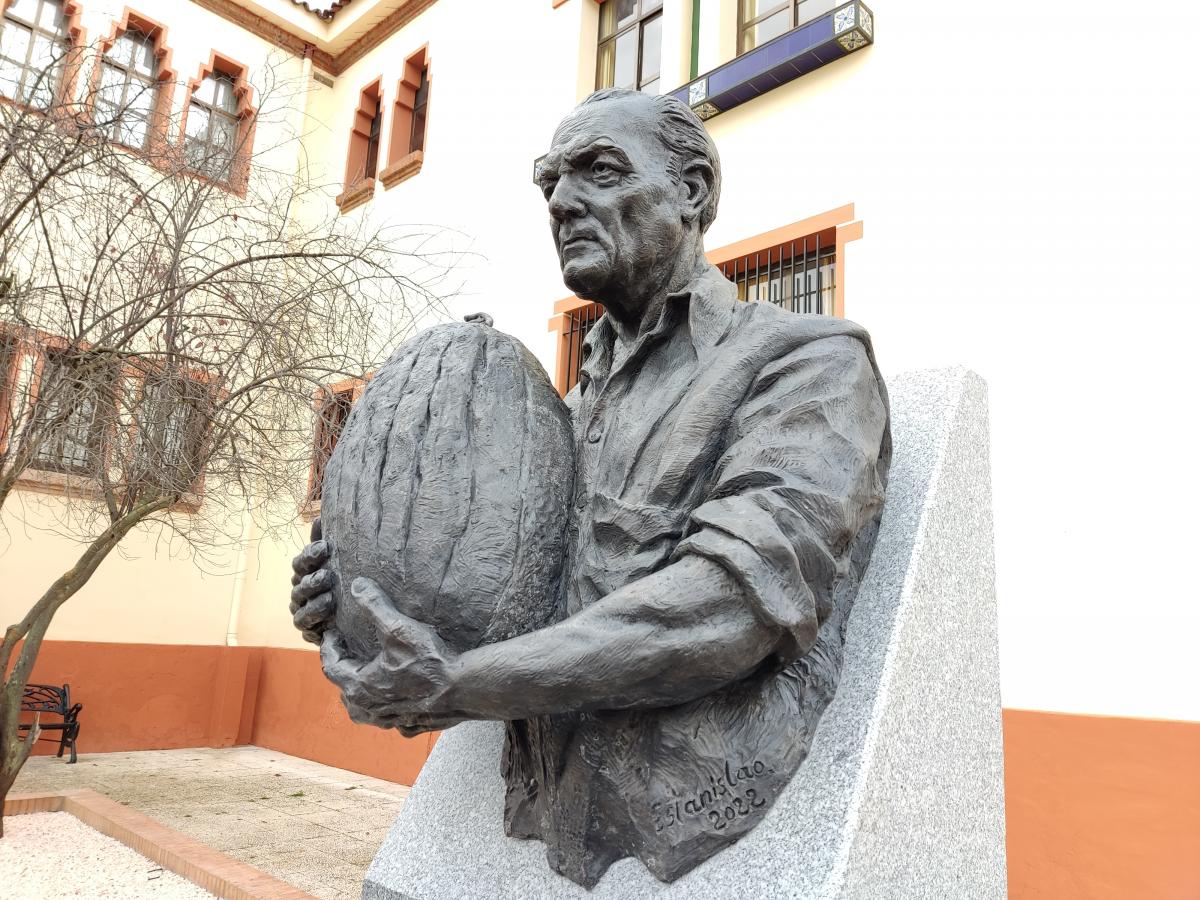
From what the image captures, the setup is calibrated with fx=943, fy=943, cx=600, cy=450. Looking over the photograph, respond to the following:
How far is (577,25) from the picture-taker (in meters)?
7.93

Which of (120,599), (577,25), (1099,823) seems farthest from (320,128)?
(1099,823)

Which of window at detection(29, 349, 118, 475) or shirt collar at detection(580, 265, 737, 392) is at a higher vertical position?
window at detection(29, 349, 118, 475)

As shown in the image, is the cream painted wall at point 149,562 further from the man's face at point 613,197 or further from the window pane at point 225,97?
the man's face at point 613,197

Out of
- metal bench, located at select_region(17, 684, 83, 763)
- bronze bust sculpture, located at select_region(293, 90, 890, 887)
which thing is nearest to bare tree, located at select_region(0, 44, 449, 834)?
metal bench, located at select_region(17, 684, 83, 763)

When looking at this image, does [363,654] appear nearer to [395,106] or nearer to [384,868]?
[384,868]

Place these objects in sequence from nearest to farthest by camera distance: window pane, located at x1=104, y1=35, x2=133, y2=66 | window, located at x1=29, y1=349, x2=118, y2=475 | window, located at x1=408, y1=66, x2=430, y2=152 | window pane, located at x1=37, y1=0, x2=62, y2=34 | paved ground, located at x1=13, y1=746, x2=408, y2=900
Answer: window, located at x1=29, y1=349, x2=118, y2=475
paved ground, located at x1=13, y1=746, x2=408, y2=900
window pane, located at x1=37, y1=0, x2=62, y2=34
window pane, located at x1=104, y1=35, x2=133, y2=66
window, located at x1=408, y1=66, x2=430, y2=152

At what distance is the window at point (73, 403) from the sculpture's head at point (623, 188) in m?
4.04

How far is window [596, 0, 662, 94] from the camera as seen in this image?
7672 millimetres

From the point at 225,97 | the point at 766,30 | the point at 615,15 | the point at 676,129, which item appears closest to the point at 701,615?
the point at 676,129

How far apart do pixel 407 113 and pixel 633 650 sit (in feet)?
32.8

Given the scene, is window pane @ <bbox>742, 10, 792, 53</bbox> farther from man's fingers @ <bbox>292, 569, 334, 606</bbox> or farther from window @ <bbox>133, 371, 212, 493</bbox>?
man's fingers @ <bbox>292, 569, 334, 606</bbox>

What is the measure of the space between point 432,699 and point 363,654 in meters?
0.17

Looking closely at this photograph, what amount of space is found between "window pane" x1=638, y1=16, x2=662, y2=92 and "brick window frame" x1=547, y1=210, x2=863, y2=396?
6.60ft
